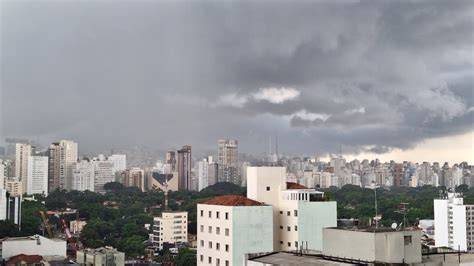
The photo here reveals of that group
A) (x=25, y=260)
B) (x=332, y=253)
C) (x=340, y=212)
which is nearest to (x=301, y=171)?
(x=340, y=212)

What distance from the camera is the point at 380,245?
454 cm

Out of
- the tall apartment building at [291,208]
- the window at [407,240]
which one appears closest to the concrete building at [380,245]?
the window at [407,240]

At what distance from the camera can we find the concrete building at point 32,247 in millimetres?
14664

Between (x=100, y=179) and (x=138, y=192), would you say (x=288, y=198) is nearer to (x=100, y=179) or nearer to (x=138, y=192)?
(x=138, y=192)

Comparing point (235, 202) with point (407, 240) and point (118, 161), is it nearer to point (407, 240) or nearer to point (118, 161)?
point (407, 240)

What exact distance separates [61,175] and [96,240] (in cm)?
1862

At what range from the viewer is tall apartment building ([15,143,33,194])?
3666 cm

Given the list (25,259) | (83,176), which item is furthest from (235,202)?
(83,176)

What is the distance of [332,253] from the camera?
194 inches

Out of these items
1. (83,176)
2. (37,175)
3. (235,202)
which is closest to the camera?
(235,202)

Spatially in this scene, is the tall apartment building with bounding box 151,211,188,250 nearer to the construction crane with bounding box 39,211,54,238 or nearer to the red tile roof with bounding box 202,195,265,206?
the construction crane with bounding box 39,211,54,238

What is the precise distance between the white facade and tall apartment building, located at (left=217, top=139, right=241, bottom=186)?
1177cm

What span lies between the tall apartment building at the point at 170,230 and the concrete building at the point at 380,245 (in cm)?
1970

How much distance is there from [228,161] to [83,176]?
35.8 ft
